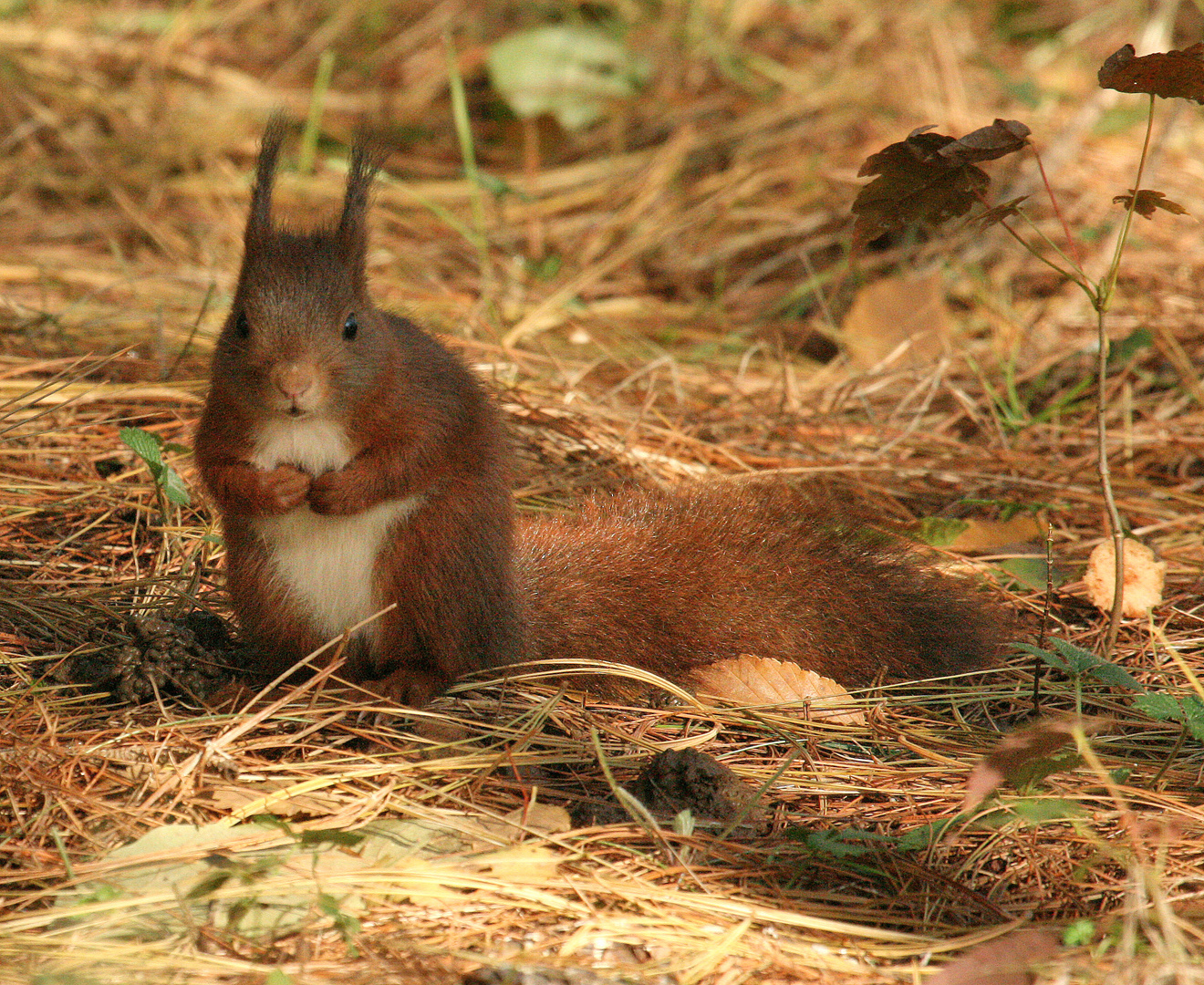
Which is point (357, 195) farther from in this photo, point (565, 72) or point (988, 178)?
point (565, 72)

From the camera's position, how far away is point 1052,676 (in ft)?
7.19

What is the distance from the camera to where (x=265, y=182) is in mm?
1876

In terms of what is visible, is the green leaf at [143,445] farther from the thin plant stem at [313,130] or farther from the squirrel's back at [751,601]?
the thin plant stem at [313,130]

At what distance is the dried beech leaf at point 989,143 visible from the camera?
1921 mm

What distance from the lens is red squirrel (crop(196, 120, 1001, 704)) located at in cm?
181

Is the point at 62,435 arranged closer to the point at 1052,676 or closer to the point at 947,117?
the point at 1052,676

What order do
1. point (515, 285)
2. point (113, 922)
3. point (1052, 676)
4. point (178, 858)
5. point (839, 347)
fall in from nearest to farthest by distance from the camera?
point (113, 922) → point (178, 858) → point (1052, 676) → point (839, 347) → point (515, 285)

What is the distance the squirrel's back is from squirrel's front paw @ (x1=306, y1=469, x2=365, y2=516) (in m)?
0.36

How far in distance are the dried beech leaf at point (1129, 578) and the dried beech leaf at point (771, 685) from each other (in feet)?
1.99

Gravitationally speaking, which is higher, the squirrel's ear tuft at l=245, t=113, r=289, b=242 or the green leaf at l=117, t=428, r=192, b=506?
the squirrel's ear tuft at l=245, t=113, r=289, b=242

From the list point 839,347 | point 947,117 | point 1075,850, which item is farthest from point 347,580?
point 947,117

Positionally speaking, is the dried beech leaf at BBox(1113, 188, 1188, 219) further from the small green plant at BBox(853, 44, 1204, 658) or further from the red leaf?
the red leaf

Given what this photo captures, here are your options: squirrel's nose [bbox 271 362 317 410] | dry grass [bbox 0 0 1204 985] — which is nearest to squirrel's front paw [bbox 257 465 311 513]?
squirrel's nose [bbox 271 362 317 410]

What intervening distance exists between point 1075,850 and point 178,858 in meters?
1.12
